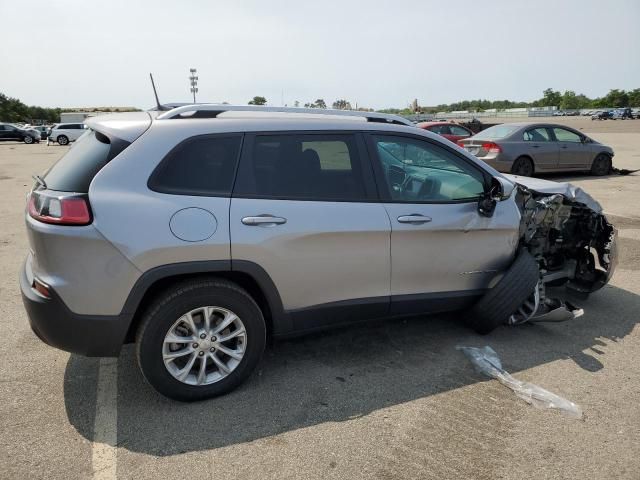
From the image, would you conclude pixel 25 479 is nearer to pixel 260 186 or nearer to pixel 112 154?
pixel 112 154

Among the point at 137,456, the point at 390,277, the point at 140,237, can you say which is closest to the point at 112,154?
the point at 140,237

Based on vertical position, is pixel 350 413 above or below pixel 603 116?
below

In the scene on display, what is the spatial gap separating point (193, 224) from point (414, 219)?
1.52m

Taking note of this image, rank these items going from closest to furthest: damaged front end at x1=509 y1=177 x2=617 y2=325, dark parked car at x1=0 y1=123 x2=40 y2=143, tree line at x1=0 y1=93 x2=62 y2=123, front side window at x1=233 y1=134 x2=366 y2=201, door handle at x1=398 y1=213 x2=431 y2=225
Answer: front side window at x1=233 y1=134 x2=366 y2=201
door handle at x1=398 y1=213 x2=431 y2=225
damaged front end at x1=509 y1=177 x2=617 y2=325
dark parked car at x1=0 y1=123 x2=40 y2=143
tree line at x1=0 y1=93 x2=62 y2=123

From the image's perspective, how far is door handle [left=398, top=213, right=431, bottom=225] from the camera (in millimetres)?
3309

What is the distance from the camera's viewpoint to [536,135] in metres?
12.1

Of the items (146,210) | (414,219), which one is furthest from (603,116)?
(146,210)

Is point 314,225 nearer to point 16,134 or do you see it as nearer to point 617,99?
point 16,134

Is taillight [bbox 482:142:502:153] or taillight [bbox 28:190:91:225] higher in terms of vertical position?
taillight [bbox 482:142:502:153]

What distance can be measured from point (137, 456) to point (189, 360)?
0.60 m

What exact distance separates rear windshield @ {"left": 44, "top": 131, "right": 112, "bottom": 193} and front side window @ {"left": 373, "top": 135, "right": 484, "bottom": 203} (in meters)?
1.80

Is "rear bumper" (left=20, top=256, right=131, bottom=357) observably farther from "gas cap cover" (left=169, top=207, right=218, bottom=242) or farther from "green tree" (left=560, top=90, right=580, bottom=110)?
"green tree" (left=560, top=90, right=580, bottom=110)

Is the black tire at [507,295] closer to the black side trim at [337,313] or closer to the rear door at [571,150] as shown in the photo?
the black side trim at [337,313]

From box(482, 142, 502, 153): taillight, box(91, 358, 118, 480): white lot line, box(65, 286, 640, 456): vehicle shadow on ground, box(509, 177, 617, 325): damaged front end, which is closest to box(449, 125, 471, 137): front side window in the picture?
box(482, 142, 502, 153): taillight
